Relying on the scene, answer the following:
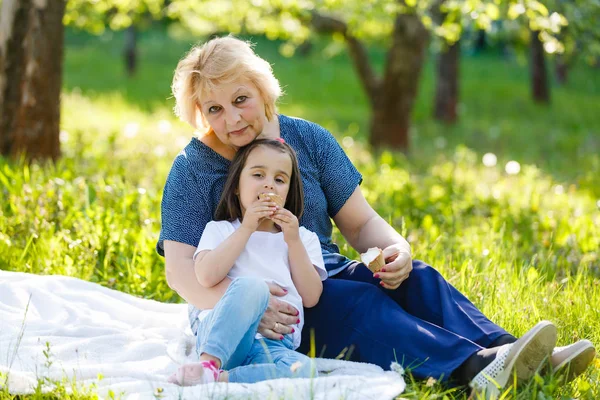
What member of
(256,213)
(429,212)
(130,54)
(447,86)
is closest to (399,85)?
(429,212)

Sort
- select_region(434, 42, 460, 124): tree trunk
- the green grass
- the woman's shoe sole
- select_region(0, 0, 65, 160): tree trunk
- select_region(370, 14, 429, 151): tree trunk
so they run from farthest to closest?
1. select_region(434, 42, 460, 124): tree trunk
2. select_region(370, 14, 429, 151): tree trunk
3. select_region(0, 0, 65, 160): tree trunk
4. the green grass
5. the woman's shoe sole

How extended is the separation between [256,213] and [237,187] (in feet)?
1.02

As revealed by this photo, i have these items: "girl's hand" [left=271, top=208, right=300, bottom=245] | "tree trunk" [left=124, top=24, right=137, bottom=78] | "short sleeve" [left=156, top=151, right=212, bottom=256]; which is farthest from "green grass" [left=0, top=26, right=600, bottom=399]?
"tree trunk" [left=124, top=24, right=137, bottom=78]

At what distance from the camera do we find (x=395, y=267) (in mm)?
3139

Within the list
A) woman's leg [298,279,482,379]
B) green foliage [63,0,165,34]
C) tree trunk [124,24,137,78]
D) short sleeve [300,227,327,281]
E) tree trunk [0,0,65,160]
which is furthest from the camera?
tree trunk [124,24,137,78]

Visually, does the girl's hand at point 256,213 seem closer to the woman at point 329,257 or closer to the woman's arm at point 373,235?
the woman at point 329,257

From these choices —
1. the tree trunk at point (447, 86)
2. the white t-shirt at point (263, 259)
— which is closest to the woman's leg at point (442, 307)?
the white t-shirt at point (263, 259)

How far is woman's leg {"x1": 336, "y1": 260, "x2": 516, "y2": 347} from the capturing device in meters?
3.06

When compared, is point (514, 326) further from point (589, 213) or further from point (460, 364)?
point (589, 213)

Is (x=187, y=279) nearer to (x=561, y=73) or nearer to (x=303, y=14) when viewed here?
(x=303, y=14)

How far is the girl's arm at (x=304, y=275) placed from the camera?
3100 millimetres

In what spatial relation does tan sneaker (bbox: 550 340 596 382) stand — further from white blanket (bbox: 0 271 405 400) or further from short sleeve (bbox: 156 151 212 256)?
short sleeve (bbox: 156 151 212 256)

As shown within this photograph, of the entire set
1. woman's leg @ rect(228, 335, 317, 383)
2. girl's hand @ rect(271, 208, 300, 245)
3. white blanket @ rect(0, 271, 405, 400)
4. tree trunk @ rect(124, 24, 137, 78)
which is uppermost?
girl's hand @ rect(271, 208, 300, 245)

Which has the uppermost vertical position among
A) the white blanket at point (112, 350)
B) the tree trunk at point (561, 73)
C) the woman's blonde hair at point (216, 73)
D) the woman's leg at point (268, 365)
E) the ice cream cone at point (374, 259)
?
the woman's blonde hair at point (216, 73)
